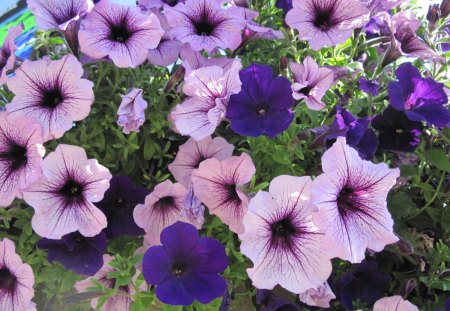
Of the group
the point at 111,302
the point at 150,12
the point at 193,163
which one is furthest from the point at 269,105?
the point at 111,302

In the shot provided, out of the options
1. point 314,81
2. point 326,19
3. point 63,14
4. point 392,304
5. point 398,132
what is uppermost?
point 63,14

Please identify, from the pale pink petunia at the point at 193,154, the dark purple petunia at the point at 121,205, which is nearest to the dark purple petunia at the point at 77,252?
the dark purple petunia at the point at 121,205

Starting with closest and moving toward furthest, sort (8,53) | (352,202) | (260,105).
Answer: (352,202) → (260,105) → (8,53)

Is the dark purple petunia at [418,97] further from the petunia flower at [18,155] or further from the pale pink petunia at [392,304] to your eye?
the petunia flower at [18,155]

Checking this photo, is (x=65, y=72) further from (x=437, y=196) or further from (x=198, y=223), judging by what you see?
(x=437, y=196)

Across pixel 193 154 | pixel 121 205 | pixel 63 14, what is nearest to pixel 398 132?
pixel 193 154

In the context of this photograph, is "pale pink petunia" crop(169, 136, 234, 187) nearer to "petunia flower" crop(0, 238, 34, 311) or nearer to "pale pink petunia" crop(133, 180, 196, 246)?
"pale pink petunia" crop(133, 180, 196, 246)

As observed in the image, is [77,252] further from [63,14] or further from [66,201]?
[63,14]
